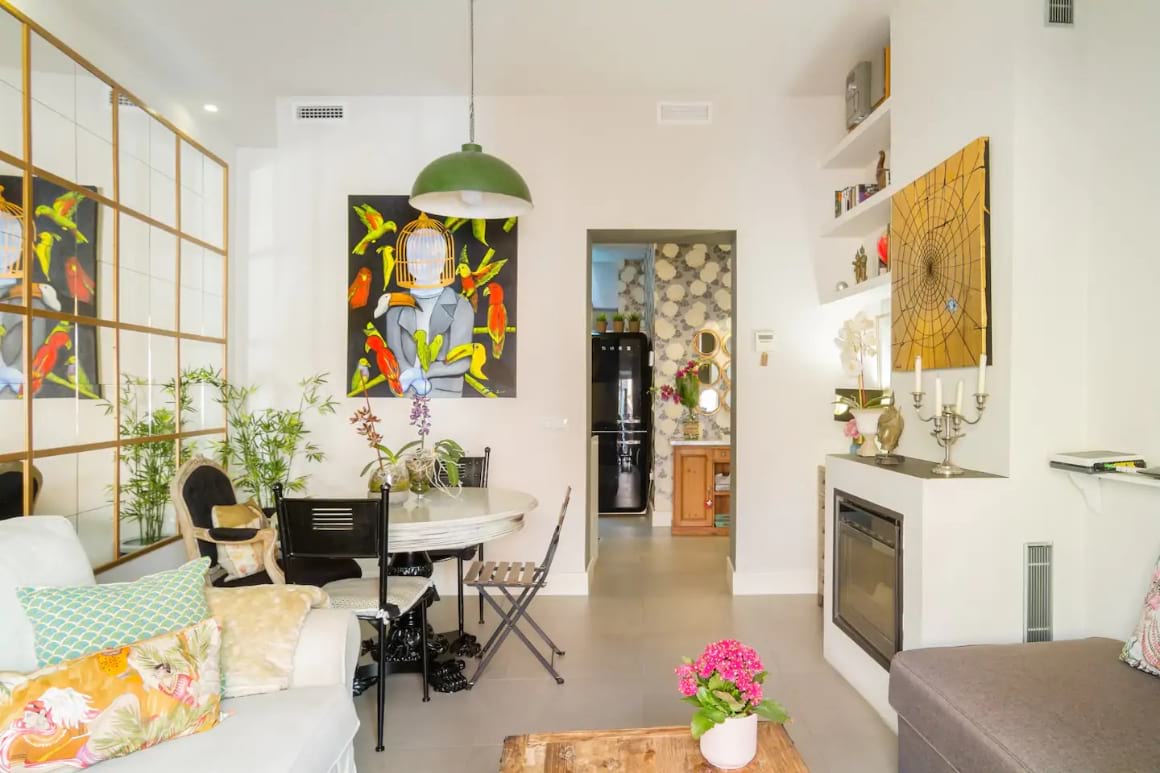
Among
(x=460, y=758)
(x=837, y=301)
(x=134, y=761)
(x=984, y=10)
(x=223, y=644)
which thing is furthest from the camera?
(x=837, y=301)

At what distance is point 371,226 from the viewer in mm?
4387

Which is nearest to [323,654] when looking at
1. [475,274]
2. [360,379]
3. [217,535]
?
[217,535]

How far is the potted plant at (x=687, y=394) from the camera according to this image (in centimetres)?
643

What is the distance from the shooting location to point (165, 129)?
3.65 metres

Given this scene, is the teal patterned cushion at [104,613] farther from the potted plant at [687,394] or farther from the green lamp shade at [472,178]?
the potted plant at [687,394]

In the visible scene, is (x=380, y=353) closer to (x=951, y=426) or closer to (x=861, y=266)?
(x=861, y=266)

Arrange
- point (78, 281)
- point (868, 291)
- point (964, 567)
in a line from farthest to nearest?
1. point (868, 291)
2. point (78, 281)
3. point (964, 567)

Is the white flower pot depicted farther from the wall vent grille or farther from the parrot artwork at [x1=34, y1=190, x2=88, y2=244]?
the parrot artwork at [x1=34, y1=190, x2=88, y2=244]

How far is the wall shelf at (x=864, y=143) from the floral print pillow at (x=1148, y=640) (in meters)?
2.59

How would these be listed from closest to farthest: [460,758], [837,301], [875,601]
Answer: [460,758], [875,601], [837,301]

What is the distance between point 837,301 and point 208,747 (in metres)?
4.04

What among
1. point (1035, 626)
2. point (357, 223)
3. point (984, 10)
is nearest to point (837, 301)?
point (984, 10)

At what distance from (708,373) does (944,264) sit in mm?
3890

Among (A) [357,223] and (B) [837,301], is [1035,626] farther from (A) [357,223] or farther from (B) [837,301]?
(A) [357,223]
